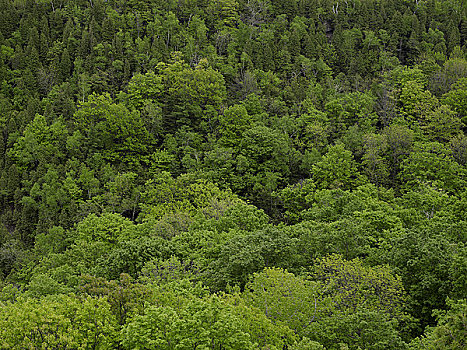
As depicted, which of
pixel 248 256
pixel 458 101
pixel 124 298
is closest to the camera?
pixel 124 298

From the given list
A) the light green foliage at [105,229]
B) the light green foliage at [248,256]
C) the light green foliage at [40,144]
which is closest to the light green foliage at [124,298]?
the light green foliage at [248,256]

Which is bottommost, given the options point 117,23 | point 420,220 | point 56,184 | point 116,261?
point 56,184

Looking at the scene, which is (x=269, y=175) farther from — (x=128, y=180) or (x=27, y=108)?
(x=27, y=108)

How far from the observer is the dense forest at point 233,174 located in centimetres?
2555

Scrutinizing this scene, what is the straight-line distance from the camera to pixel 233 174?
64875 millimetres

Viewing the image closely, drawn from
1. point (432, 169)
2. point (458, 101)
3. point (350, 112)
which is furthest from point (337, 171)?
point (458, 101)

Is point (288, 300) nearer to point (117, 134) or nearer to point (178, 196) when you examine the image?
point (178, 196)

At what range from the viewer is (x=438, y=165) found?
190 ft

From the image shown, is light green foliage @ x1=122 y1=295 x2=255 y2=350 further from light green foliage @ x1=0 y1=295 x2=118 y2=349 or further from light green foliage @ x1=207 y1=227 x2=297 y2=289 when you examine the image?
light green foliage @ x1=207 y1=227 x2=297 y2=289

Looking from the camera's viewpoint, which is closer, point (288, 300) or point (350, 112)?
point (288, 300)

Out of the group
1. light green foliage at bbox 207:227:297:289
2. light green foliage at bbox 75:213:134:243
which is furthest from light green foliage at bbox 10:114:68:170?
light green foliage at bbox 207:227:297:289

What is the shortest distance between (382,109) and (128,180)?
44.1m

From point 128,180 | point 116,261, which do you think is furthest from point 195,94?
point 116,261

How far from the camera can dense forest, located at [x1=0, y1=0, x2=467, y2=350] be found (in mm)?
25547
